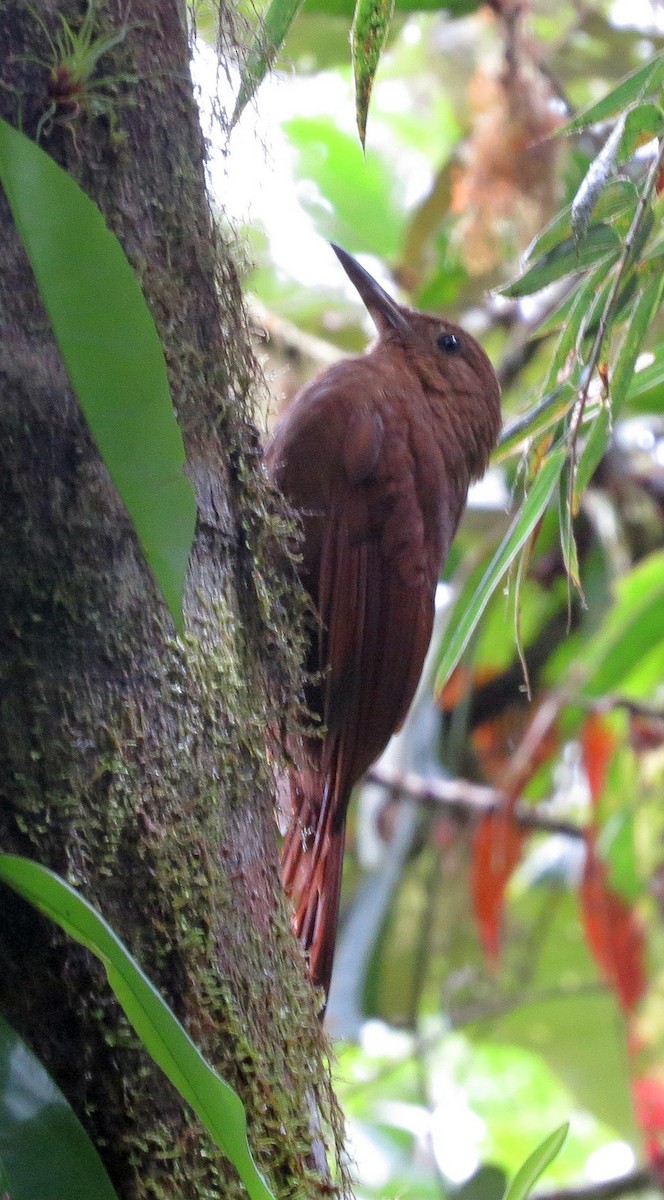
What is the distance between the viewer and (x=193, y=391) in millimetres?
1302

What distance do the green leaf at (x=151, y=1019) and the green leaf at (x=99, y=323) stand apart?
29 cm

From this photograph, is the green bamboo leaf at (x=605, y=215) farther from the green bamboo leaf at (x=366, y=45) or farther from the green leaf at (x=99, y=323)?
the green leaf at (x=99, y=323)

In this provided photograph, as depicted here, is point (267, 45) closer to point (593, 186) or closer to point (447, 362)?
point (593, 186)

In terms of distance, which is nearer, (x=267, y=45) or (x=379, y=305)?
(x=267, y=45)

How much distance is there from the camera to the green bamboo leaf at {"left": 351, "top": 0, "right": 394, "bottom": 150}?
132 cm

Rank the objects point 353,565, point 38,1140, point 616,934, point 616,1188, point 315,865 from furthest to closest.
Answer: point 616,934, point 616,1188, point 353,565, point 315,865, point 38,1140

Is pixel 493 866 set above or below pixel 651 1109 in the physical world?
above

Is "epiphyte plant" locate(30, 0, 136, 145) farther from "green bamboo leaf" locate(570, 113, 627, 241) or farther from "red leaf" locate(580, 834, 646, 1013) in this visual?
"red leaf" locate(580, 834, 646, 1013)

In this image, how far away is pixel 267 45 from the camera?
54.8 inches

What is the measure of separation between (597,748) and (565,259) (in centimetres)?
200

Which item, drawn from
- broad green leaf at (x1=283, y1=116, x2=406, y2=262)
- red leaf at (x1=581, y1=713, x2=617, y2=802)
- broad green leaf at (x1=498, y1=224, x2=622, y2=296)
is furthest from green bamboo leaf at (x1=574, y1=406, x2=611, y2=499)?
broad green leaf at (x1=283, y1=116, x2=406, y2=262)

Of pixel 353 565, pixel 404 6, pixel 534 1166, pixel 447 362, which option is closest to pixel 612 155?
pixel 353 565

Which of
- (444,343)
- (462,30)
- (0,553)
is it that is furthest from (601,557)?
(0,553)

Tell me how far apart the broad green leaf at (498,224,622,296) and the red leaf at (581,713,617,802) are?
1904 millimetres
